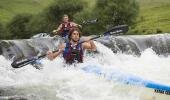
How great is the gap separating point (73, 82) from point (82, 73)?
1.67 feet

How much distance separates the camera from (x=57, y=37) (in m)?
24.3

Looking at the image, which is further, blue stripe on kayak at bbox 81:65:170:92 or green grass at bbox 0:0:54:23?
green grass at bbox 0:0:54:23

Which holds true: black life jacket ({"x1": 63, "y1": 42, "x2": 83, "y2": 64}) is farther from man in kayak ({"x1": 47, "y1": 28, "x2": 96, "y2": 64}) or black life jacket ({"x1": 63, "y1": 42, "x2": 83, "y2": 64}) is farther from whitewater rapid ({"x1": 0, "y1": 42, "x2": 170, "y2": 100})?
whitewater rapid ({"x1": 0, "y1": 42, "x2": 170, "y2": 100})

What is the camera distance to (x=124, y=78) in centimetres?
1284

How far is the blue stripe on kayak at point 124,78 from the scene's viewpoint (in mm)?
11473

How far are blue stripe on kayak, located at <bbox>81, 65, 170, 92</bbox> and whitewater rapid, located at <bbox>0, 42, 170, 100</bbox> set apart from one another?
5.4 inches

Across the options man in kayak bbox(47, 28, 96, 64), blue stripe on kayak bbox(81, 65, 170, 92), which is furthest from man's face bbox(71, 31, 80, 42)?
blue stripe on kayak bbox(81, 65, 170, 92)

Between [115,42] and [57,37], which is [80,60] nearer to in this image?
[57,37]

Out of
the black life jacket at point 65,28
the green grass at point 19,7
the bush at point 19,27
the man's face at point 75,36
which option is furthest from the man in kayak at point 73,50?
the green grass at point 19,7

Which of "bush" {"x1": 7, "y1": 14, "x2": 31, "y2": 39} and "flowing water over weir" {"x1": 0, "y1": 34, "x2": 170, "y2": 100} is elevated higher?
"bush" {"x1": 7, "y1": 14, "x2": 31, "y2": 39}

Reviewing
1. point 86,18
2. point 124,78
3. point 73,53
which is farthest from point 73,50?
point 86,18

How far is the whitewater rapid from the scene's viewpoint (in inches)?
518

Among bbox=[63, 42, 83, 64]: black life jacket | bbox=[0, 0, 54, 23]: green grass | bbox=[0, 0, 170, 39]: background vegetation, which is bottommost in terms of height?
bbox=[63, 42, 83, 64]: black life jacket

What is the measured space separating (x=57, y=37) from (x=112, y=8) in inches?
1572
